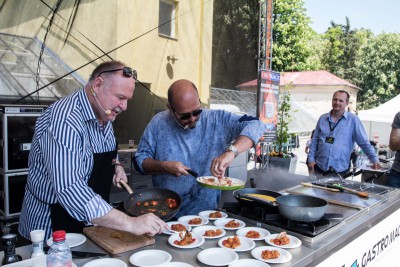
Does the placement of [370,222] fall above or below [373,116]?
below

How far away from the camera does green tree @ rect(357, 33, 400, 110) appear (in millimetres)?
25766

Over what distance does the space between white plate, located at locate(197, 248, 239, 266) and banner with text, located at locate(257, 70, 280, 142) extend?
552cm

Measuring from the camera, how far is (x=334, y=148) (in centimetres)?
452

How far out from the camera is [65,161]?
150cm

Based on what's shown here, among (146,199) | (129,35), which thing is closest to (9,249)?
(146,199)

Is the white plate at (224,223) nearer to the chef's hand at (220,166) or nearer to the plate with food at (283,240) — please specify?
the plate with food at (283,240)

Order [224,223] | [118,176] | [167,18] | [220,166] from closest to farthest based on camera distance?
[224,223], [220,166], [118,176], [167,18]

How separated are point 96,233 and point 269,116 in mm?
5957

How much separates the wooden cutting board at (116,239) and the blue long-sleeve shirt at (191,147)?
0.80 metres

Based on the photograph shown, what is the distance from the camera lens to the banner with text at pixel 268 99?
22.4 ft

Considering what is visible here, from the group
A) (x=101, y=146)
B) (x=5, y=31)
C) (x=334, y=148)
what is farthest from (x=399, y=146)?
(x=5, y=31)

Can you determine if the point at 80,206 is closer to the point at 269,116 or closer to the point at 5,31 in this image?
the point at 5,31

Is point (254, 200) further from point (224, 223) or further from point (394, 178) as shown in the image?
point (394, 178)

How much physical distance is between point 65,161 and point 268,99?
6.01 meters
